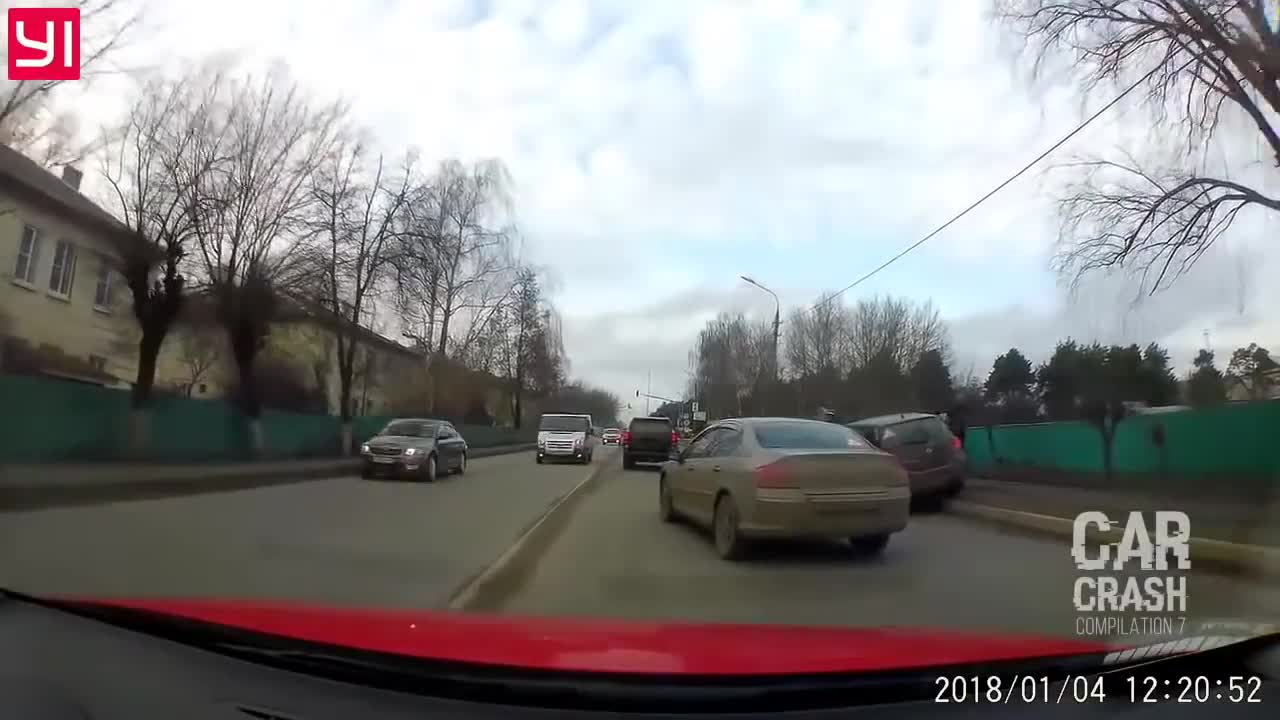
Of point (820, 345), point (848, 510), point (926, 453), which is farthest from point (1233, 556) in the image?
point (820, 345)

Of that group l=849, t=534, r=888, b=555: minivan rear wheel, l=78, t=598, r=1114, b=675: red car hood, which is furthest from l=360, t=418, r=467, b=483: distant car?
l=78, t=598, r=1114, b=675: red car hood

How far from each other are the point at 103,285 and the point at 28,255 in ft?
6.44

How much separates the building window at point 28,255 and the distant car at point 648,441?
1625 cm

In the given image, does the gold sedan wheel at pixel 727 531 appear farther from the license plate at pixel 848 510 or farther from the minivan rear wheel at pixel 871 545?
the minivan rear wheel at pixel 871 545

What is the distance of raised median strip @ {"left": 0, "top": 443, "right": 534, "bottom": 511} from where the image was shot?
1193 centimetres

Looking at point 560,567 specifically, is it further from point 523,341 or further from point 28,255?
point 523,341

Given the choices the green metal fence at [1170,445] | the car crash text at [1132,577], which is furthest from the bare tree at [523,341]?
the car crash text at [1132,577]

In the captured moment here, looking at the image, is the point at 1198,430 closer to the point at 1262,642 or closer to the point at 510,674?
the point at 1262,642

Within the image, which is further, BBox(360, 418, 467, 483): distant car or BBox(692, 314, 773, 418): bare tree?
BBox(692, 314, 773, 418): bare tree

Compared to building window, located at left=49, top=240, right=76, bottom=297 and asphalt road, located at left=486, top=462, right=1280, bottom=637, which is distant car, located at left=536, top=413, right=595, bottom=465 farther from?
asphalt road, located at left=486, top=462, right=1280, bottom=637

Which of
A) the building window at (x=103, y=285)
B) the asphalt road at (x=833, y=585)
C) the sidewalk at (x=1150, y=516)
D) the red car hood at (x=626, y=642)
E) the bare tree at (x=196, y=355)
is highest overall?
the building window at (x=103, y=285)

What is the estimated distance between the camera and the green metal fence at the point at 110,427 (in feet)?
53.2

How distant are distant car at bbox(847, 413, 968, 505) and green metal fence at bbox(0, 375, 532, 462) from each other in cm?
1701

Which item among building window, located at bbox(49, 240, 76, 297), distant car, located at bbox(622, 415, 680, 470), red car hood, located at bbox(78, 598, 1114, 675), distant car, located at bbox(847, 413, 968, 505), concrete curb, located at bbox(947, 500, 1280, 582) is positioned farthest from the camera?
distant car, located at bbox(622, 415, 680, 470)
